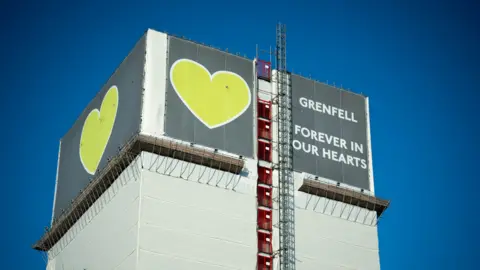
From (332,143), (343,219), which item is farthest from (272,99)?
(343,219)

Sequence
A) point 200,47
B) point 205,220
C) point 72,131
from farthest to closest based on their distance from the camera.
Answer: point 72,131 → point 200,47 → point 205,220

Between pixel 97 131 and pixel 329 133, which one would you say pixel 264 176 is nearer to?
pixel 329 133

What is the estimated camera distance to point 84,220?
10612cm

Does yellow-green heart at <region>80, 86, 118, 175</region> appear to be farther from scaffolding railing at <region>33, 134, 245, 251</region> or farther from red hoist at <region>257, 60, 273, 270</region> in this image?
red hoist at <region>257, 60, 273, 270</region>

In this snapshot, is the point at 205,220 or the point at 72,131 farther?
the point at 72,131

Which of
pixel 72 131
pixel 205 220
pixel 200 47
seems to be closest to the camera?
pixel 205 220

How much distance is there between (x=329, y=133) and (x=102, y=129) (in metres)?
24.6

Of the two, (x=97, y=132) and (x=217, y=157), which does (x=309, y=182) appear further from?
(x=97, y=132)

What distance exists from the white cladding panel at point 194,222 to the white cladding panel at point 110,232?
145 centimetres

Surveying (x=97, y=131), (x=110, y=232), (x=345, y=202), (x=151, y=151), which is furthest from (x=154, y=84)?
(x=345, y=202)

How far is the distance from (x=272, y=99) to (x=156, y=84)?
47.5ft

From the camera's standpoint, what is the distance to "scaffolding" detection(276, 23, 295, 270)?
10050cm

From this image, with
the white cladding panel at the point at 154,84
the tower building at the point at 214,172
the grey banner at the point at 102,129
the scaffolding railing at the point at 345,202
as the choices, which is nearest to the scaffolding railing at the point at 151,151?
the tower building at the point at 214,172

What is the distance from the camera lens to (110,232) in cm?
9819
